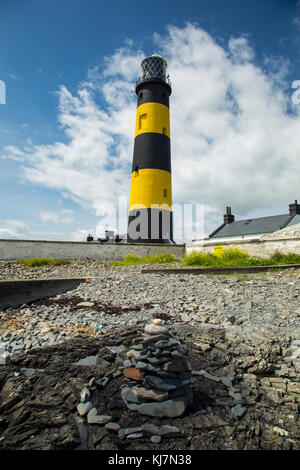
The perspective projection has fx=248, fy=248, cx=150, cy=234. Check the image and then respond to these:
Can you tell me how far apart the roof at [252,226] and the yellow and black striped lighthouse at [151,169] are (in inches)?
495

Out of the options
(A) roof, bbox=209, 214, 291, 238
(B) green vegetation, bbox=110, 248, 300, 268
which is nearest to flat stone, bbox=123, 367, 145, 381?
(B) green vegetation, bbox=110, 248, 300, 268

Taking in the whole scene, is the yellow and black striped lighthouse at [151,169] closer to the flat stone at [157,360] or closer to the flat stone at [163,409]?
the flat stone at [157,360]

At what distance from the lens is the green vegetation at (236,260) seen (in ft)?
44.3

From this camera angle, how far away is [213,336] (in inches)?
166

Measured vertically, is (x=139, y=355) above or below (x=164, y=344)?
below

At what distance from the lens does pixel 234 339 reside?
408cm

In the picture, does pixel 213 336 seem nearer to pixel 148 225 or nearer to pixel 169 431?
pixel 169 431

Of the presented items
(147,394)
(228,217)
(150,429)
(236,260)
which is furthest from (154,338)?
(228,217)

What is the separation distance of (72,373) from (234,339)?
254 centimetres

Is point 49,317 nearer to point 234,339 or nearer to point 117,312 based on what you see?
point 117,312

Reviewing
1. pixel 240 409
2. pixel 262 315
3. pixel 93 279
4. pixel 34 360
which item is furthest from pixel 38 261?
pixel 240 409

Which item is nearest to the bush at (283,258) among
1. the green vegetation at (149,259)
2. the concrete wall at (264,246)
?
the concrete wall at (264,246)

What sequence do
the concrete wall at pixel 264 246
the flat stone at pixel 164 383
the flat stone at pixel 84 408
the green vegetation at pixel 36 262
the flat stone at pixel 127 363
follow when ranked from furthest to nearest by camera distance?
the concrete wall at pixel 264 246, the green vegetation at pixel 36 262, the flat stone at pixel 127 363, the flat stone at pixel 164 383, the flat stone at pixel 84 408

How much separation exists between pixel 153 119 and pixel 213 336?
1873cm
